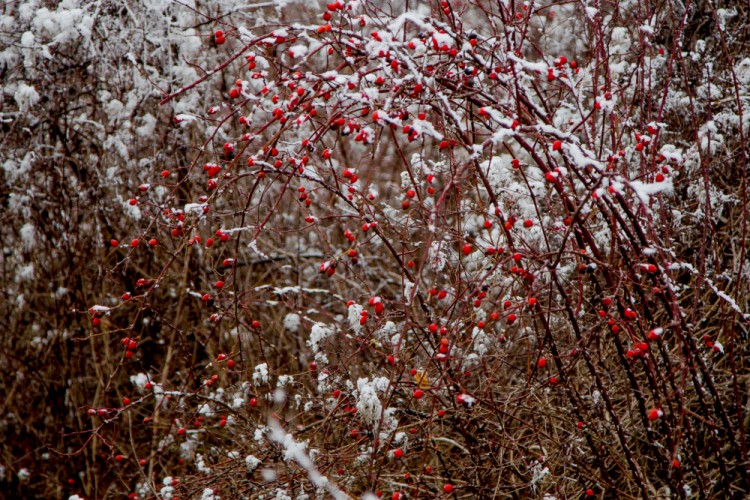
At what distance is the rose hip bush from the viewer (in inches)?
101

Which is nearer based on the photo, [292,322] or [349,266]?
[349,266]

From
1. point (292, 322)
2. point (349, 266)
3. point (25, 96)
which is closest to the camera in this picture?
point (349, 266)

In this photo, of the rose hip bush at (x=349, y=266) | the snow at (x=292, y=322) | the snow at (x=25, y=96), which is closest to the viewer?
the rose hip bush at (x=349, y=266)

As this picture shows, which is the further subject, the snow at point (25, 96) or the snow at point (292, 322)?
the snow at point (292, 322)

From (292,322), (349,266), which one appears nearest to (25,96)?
(292,322)

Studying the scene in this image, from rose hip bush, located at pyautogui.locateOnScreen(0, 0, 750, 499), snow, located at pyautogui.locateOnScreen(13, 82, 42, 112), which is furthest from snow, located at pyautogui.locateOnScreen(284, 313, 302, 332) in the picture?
snow, located at pyautogui.locateOnScreen(13, 82, 42, 112)

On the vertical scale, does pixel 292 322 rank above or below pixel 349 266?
below

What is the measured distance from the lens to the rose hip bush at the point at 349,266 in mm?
2559

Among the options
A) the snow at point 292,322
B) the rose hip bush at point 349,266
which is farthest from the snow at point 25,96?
the snow at point 292,322

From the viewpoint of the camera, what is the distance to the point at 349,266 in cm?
262

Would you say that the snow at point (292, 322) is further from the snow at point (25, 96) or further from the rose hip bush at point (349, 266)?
the snow at point (25, 96)

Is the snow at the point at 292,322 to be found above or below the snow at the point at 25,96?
below

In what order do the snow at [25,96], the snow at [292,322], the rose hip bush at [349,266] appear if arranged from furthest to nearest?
the snow at [292,322], the snow at [25,96], the rose hip bush at [349,266]

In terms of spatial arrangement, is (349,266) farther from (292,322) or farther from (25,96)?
(25,96)
